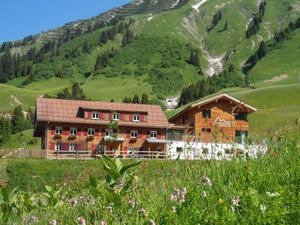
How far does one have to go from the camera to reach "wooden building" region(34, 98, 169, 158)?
2825 inches

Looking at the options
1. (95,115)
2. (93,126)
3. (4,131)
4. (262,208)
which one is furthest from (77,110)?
(262,208)

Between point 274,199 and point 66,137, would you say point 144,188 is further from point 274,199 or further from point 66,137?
point 66,137

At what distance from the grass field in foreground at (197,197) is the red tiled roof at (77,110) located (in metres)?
64.5

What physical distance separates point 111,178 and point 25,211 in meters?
1.58

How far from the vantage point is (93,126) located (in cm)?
7362

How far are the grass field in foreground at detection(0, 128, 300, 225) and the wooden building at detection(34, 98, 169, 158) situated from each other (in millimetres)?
62231

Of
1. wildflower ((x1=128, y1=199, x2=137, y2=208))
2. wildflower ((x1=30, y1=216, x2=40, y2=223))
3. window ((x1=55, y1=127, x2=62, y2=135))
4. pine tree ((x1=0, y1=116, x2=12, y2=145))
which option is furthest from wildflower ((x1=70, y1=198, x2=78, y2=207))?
pine tree ((x1=0, y1=116, x2=12, y2=145))

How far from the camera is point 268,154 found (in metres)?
7.91

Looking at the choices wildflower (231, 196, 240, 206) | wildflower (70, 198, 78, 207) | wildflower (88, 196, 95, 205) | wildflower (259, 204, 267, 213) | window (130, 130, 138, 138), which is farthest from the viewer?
window (130, 130, 138, 138)

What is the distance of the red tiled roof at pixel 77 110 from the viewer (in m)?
72.7

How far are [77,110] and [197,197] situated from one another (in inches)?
2781

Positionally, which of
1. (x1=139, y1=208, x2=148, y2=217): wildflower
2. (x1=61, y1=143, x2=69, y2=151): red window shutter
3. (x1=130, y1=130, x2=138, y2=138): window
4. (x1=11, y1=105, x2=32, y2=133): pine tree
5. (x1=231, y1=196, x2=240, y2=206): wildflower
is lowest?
(x1=139, y1=208, x2=148, y2=217): wildflower

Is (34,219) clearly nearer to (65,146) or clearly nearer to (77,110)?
(65,146)

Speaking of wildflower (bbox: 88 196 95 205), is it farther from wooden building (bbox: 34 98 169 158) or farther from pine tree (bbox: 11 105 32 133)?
pine tree (bbox: 11 105 32 133)
